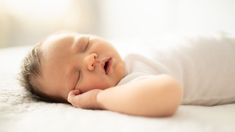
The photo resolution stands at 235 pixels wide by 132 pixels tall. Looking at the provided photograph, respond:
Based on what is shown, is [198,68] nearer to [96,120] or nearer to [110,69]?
[110,69]

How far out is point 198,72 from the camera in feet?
3.74

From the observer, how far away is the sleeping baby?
1.06m

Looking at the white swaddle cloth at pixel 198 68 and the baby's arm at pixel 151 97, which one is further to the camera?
the white swaddle cloth at pixel 198 68

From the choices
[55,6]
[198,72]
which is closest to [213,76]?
[198,72]

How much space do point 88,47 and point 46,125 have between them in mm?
351

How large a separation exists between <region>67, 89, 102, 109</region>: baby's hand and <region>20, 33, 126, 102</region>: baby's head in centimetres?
4

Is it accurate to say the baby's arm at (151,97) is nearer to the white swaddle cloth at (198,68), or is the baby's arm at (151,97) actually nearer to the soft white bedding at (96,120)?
the soft white bedding at (96,120)

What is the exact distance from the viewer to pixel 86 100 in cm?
101

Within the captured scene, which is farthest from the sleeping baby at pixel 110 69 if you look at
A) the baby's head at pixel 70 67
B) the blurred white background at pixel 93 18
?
the blurred white background at pixel 93 18

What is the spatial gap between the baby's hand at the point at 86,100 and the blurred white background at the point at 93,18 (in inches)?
44.3

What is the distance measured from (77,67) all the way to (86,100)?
4.5 inches

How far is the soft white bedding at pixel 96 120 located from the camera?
2.54 feet

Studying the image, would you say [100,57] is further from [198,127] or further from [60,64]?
[198,127]

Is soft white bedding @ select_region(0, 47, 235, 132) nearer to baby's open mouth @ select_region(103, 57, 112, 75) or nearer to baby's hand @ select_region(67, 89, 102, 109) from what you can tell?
baby's hand @ select_region(67, 89, 102, 109)
